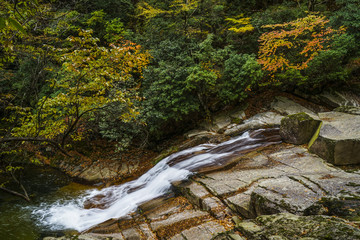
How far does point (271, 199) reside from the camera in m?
4.72

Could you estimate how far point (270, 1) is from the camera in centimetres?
1920

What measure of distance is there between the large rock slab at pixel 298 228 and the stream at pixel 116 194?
3.97m

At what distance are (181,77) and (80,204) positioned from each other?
768 cm

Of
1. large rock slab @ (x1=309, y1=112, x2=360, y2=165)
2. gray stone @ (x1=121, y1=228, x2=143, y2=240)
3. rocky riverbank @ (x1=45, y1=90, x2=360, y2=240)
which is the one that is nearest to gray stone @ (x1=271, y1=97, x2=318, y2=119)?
rocky riverbank @ (x1=45, y1=90, x2=360, y2=240)

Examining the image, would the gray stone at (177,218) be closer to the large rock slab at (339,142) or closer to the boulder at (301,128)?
the large rock slab at (339,142)

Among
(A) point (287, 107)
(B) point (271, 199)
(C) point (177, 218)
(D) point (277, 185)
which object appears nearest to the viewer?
(B) point (271, 199)

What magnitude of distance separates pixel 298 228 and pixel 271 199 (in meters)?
1.37

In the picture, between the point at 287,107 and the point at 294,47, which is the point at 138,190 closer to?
the point at 287,107

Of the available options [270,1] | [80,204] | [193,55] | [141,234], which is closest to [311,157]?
[141,234]

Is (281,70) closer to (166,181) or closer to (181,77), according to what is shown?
(181,77)

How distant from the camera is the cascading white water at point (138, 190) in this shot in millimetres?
7284

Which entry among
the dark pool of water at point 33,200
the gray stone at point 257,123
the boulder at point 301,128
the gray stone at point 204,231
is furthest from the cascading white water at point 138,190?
the gray stone at point 204,231

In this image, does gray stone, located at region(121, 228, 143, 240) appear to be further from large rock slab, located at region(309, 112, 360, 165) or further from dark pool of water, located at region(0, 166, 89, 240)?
large rock slab, located at region(309, 112, 360, 165)

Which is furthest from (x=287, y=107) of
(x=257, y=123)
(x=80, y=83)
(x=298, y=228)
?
(x=80, y=83)
